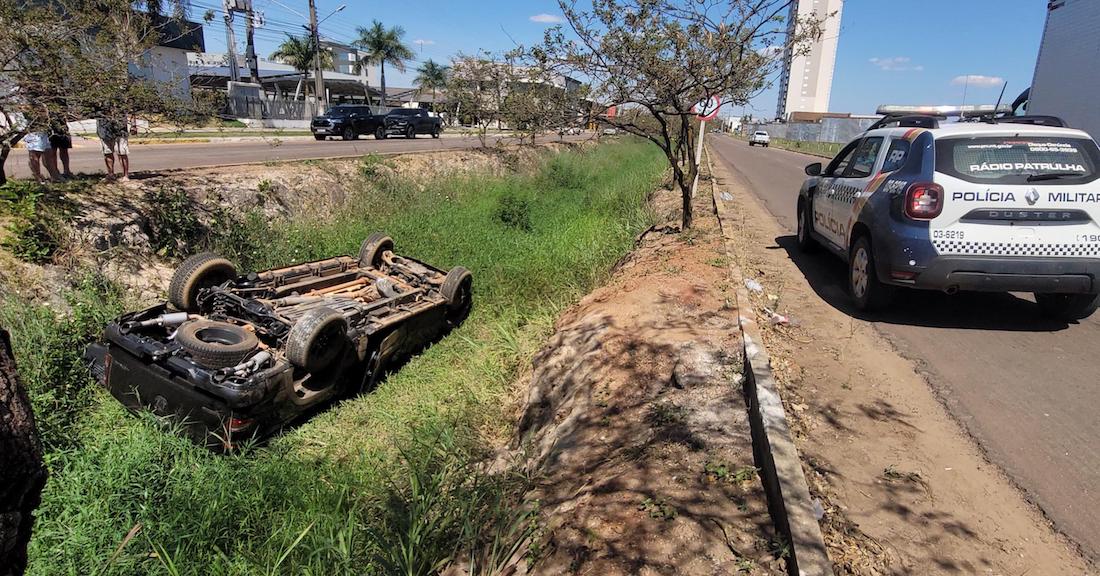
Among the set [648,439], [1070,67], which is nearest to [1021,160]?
[648,439]

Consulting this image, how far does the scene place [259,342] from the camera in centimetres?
541

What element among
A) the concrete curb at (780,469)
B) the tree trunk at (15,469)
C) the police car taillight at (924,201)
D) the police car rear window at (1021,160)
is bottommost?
the concrete curb at (780,469)

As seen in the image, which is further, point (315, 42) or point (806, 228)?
point (315, 42)

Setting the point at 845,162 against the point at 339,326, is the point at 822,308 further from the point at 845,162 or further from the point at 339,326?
the point at 339,326

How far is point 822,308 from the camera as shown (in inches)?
244

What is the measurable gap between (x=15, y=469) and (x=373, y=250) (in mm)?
6998

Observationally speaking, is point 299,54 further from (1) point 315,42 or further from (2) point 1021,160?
(2) point 1021,160

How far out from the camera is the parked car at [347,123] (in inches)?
987

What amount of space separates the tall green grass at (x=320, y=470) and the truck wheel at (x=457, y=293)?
246mm

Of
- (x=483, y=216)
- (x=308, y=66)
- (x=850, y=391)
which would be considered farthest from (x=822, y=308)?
(x=308, y=66)

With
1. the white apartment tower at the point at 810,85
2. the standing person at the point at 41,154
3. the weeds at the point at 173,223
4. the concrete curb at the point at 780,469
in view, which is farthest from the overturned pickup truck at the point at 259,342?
the white apartment tower at the point at 810,85

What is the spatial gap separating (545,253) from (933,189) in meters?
6.20

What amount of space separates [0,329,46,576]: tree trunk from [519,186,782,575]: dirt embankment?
7.10 feet

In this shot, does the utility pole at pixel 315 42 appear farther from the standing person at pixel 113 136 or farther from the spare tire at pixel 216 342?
the spare tire at pixel 216 342
